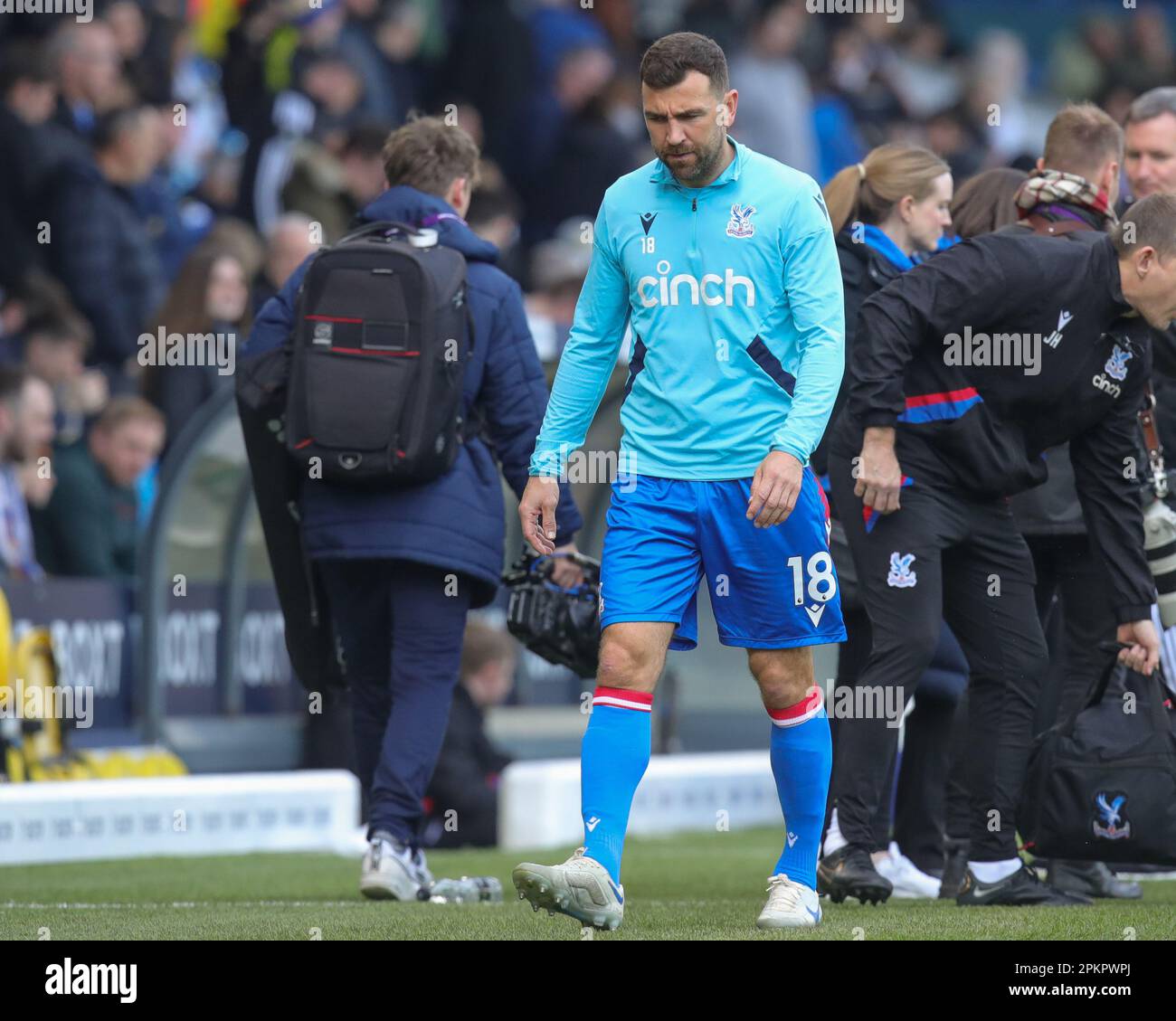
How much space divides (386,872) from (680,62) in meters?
2.61

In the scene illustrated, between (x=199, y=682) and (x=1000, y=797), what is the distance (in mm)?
4524

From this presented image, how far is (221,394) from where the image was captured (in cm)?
981

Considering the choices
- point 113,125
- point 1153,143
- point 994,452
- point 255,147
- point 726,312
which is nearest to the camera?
point 726,312

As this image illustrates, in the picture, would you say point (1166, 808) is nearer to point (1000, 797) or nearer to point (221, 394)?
point (1000, 797)

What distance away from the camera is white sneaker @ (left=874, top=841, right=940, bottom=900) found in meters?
7.28

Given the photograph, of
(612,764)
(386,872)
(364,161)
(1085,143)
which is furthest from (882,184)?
(364,161)

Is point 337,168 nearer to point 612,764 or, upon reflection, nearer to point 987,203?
point 987,203

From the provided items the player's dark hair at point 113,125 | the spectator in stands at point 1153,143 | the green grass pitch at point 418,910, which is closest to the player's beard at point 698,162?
the green grass pitch at point 418,910

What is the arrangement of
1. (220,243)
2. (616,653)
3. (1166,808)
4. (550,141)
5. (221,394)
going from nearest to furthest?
1. (616,653)
2. (1166,808)
3. (221,394)
4. (220,243)
5. (550,141)

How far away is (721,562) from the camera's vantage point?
5.76m

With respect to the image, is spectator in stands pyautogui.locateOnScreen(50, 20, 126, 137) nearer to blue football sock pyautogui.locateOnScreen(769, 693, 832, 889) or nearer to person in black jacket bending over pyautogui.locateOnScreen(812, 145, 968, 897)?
person in black jacket bending over pyautogui.locateOnScreen(812, 145, 968, 897)

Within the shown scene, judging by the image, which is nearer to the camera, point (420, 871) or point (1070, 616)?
point (420, 871)

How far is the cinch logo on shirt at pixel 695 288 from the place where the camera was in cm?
571
